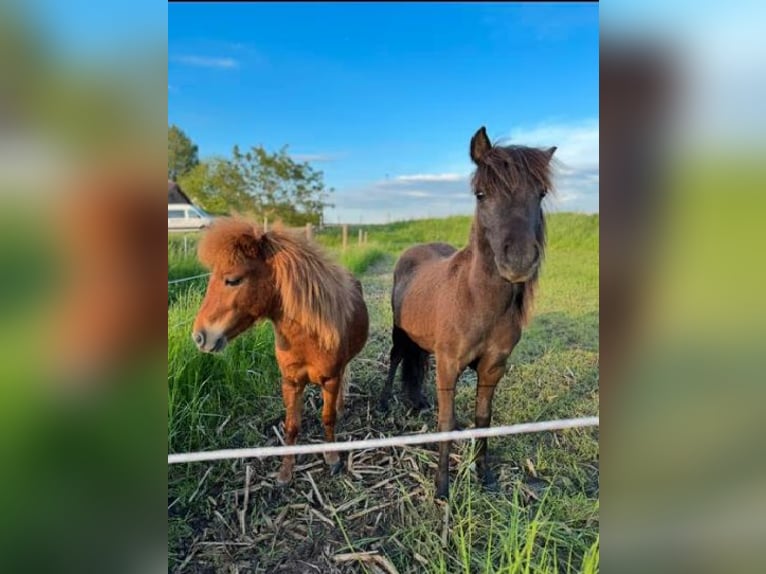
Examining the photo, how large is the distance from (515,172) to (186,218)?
7.70 ft

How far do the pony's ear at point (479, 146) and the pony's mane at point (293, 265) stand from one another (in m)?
0.86

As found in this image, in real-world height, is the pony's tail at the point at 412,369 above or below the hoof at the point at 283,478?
above

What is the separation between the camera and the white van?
2.68 m

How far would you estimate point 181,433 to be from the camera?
2.09 meters

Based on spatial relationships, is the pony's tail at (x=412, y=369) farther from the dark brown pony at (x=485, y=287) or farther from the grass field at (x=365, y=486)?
the dark brown pony at (x=485, y=287)

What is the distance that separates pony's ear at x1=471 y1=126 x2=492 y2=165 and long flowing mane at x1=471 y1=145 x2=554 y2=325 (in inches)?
1.1

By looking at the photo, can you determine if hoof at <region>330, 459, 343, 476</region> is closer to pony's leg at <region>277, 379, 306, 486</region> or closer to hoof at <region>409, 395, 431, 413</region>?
pony's leg at <region>277, 379, 306, 486</region>

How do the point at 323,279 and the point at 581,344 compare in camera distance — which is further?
the point at 581,344

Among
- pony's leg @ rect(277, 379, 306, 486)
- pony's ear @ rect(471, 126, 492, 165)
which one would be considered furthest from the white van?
pony's ear @ rect(471, 126, 492, 165)

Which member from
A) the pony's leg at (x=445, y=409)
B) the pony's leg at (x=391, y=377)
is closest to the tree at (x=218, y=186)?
the pony's leg at (x=391, y=377)

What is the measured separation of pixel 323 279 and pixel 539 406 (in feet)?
6.13

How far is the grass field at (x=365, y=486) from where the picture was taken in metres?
1.58
